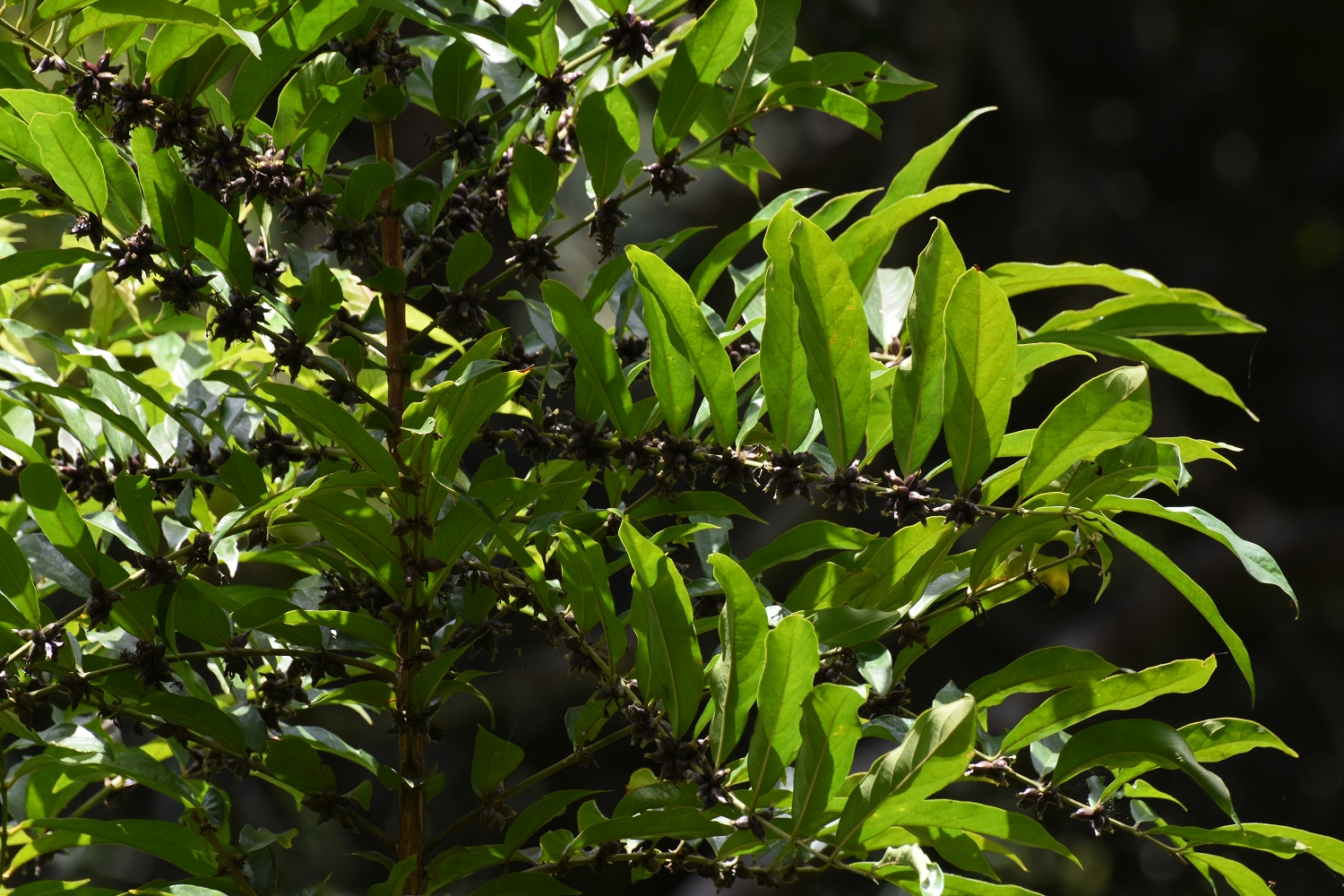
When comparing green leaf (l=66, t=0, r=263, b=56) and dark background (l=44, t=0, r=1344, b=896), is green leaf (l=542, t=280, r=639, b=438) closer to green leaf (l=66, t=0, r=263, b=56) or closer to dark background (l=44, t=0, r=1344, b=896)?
green leaf (l=66, t=0, r=263, b=56)

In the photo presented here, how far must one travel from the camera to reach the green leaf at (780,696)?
288 millimetres

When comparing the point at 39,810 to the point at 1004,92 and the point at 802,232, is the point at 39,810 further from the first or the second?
the point at 1004,92

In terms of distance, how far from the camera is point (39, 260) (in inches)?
14.3

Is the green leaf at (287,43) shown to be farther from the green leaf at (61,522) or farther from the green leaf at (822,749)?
the green leaf at (822,749)

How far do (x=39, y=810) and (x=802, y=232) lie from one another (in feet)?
1.38

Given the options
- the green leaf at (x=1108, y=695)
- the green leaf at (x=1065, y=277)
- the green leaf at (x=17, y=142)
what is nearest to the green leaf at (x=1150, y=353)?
the green leaf at (x=1065, y=277)

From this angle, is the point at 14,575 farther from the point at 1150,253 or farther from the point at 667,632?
the point at 1150,253

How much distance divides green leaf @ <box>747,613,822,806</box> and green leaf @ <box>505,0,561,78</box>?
22 centimetres

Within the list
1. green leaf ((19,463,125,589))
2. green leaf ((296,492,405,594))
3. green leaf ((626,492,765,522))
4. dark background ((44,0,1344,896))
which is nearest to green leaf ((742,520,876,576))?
green leaf ((626,492,765,522))

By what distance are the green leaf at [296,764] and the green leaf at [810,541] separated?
6.6 inches

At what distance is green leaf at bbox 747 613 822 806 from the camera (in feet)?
0.94

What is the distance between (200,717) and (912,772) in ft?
0.81

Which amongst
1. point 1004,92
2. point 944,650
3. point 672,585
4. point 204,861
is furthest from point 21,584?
point 1004,92

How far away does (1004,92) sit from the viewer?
2.30 meters
